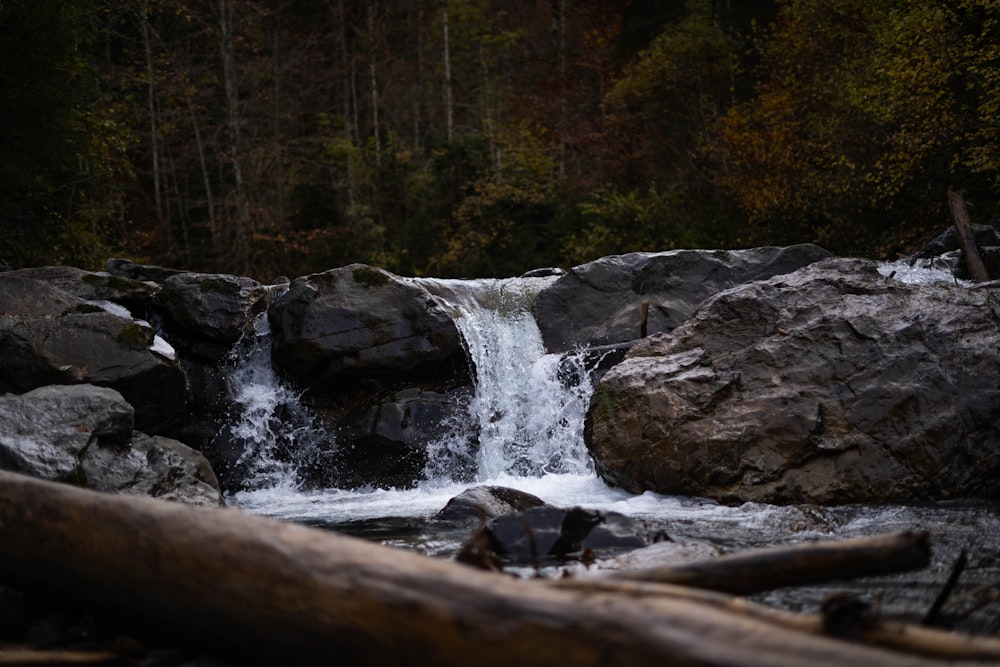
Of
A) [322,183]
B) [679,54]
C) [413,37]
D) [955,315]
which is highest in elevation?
[413,37]

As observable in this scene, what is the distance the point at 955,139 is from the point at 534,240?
10.6 metres

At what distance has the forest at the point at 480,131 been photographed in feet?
44.8

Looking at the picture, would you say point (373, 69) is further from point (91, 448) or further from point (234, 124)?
point (91, 448)

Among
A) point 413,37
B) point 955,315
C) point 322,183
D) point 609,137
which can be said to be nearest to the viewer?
point 955,315

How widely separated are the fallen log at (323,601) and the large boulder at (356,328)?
6784mm

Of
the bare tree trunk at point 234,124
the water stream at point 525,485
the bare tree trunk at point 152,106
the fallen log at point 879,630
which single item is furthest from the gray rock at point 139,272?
the fallen log at point 879,630

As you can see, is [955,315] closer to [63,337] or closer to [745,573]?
[745,573]

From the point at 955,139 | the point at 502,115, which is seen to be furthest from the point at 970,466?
the point at 502,115

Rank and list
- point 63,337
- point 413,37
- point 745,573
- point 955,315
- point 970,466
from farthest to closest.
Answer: point 413,37 < point 63,337 < point 955,315 < point 970,466 < point 745,573

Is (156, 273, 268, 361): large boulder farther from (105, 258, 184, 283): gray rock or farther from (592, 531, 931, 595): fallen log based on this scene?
(592, 531, 931, 595): fallen log

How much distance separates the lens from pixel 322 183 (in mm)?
21328

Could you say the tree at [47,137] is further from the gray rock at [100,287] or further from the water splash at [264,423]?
the water splash at [264,423]

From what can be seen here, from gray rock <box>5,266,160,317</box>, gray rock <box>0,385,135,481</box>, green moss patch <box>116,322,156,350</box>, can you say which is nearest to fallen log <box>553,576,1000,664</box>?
gray rock <box>0,385,135,481</box>

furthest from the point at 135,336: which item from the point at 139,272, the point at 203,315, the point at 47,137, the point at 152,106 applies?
the point at 152,106
